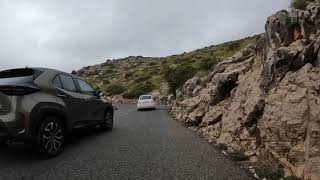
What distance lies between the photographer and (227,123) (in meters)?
12.2

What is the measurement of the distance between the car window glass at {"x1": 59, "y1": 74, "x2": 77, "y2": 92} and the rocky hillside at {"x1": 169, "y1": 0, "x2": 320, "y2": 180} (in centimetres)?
424

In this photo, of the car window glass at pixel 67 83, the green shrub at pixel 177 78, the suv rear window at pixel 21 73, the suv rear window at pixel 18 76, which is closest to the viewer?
the suv rear window at pixel 18 76

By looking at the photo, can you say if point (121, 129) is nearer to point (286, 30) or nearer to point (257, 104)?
point (257, 104)

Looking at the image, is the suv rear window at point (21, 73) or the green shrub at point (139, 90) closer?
the suv rear window at point (21, 73)

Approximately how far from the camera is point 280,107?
875 cm

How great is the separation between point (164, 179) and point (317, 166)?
8.60 feet

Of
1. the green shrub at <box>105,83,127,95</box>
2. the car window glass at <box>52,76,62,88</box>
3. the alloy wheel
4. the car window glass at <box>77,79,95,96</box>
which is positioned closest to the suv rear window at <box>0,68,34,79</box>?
the car window glass at <box>52,76,62,88</box>

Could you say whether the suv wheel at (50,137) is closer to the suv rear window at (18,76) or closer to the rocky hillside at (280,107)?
the suv rear window at (18,76)

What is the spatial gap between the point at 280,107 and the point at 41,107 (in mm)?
5074

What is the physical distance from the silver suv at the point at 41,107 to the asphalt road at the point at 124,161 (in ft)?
1.79

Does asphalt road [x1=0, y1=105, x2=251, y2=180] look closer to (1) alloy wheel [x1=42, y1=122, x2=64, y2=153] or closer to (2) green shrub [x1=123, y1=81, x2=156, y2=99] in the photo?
(1) alloy wheel [x1=42, y1=122, x2=64, y2=153]

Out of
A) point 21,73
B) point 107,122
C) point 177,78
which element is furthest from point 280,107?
point 177,78

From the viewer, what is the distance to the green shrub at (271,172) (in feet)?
24.3

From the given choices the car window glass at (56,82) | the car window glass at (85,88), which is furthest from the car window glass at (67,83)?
the car window glass at (85,88)
